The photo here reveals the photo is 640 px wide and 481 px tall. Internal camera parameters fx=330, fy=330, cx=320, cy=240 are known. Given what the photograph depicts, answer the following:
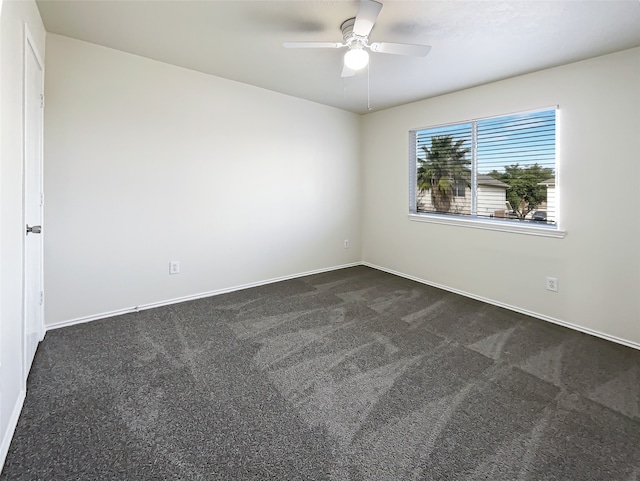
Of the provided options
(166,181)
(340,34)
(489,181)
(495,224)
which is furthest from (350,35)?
(495,224)

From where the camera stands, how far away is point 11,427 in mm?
1579

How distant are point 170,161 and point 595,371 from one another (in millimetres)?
3876

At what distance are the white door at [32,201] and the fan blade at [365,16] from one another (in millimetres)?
1923

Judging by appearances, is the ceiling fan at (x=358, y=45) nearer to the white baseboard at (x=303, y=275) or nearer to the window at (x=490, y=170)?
the window at (x=490, y=170)

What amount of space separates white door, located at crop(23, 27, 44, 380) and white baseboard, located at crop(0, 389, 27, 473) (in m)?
0.24

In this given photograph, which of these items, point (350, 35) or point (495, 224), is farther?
point (495, 224)

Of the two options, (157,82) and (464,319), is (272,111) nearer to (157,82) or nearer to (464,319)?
(157,82)

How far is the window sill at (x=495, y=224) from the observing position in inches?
121

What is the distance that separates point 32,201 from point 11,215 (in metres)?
0.70

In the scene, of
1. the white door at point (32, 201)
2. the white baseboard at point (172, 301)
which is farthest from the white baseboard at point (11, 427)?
A: the white baseboard at point (172, 301)

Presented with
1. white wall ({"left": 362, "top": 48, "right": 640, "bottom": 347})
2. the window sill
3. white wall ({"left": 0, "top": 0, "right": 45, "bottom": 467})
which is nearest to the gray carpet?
white wall ({"left": 0, "top": 0, "right": 45, "bottom": 467})

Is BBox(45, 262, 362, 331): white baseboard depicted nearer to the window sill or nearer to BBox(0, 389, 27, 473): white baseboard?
BBox(0, 389, 27, 473): white baseboard

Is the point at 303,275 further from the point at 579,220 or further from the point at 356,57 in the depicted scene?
the point at 579,220

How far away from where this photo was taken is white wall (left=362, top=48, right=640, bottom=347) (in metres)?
2.60
